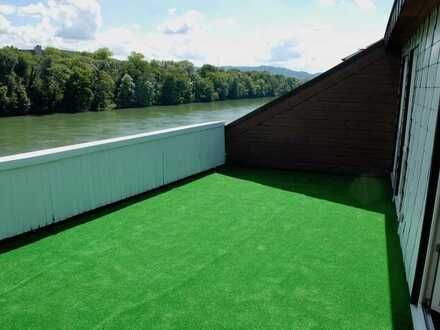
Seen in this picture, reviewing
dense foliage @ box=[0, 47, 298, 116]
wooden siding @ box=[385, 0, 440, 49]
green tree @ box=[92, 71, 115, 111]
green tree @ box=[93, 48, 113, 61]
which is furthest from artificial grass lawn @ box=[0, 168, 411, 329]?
green tree @ box=[93, 48, 113, 61]

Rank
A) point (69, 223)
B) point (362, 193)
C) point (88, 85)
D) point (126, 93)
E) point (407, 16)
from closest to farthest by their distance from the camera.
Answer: point (407, 16)
point (69, 223)
point (362, 193)
point (88, 85)
point (126, 93)

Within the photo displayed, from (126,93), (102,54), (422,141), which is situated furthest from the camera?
(102,54)

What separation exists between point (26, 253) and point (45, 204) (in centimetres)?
74

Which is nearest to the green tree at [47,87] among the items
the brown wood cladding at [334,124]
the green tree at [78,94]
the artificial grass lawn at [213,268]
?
the green tree at [78,94]

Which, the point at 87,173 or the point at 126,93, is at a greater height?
the point at 126,93

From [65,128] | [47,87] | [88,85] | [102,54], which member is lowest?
[65,128]

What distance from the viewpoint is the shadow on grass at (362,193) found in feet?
9.57

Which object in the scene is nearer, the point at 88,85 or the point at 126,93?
the point at 88,85

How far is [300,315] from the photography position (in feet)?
8.84

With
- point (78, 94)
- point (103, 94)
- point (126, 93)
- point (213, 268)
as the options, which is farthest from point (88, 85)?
point (213, 268)

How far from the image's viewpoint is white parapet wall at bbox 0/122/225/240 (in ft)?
13.0

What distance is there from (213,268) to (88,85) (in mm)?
38958

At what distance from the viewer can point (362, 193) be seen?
5883 millimetres

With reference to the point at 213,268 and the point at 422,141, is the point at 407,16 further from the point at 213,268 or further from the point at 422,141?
the point at 213,268
